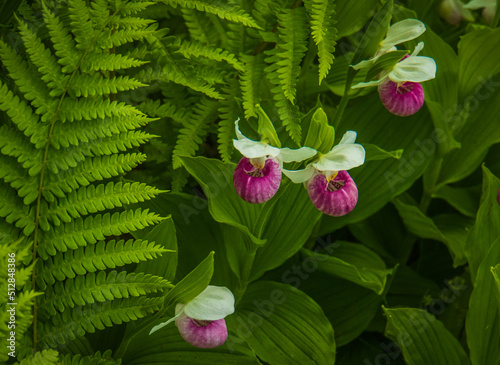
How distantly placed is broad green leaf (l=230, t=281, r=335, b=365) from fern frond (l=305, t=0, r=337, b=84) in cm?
56

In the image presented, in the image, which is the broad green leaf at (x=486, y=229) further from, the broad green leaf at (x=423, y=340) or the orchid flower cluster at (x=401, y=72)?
the orchid flower cluster at (x=401, y=72)

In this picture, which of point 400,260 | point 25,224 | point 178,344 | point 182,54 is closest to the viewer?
point 25,224

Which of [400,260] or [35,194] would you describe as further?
[400,260]

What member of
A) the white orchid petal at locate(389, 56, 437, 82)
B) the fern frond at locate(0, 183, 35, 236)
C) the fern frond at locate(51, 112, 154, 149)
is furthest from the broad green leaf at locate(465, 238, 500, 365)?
the fern frond at locate(0, 183, 35, 236)

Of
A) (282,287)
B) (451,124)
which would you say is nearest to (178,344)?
(282,287)

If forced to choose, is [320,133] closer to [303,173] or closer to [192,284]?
[303,173]

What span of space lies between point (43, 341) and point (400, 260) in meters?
1.13

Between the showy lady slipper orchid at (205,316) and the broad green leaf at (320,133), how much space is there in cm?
35

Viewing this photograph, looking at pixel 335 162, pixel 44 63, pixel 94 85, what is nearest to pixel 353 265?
pixel 335 162

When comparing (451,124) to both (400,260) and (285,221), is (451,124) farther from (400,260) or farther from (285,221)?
(285,221)

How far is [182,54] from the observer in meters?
1.28

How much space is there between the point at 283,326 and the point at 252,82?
0.61 m

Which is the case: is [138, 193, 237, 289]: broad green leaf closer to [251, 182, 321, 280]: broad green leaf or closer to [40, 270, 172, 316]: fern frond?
[251, 182, 321, 280]: broad green leaf

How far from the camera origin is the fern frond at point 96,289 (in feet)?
3.27
